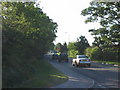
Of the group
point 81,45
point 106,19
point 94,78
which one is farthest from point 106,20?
point 81,45

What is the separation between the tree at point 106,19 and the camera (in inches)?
1318

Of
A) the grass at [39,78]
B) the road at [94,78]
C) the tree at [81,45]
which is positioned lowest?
the road at [94,78]

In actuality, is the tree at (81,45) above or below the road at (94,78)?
above

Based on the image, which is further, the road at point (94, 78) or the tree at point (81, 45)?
the tree at point (81, 45)

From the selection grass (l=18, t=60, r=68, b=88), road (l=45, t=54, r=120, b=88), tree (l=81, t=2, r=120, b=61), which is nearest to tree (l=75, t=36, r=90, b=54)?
tree (l=81, t=2, r=120, b=61)

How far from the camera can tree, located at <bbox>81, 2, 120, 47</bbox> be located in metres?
33.5

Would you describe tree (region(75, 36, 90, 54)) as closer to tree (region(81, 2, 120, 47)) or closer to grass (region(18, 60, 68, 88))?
tree (region(81, 2, 120, 47))

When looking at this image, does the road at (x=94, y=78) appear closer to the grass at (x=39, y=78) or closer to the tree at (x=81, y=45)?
the grass at (x=39, y=78)

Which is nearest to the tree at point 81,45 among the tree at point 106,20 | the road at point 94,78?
the tree at point 106,20

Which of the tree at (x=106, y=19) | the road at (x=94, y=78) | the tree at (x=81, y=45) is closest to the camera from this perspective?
the road at (x=94, y=78)

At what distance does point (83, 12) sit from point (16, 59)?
28036 mm

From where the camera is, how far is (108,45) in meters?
36.7

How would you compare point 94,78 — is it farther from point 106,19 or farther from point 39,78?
point 106,19

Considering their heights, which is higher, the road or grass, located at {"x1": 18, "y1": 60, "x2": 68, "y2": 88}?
grass, located at {"x1": 18, "y1": 60, "x2": 68, "y2": 88}
